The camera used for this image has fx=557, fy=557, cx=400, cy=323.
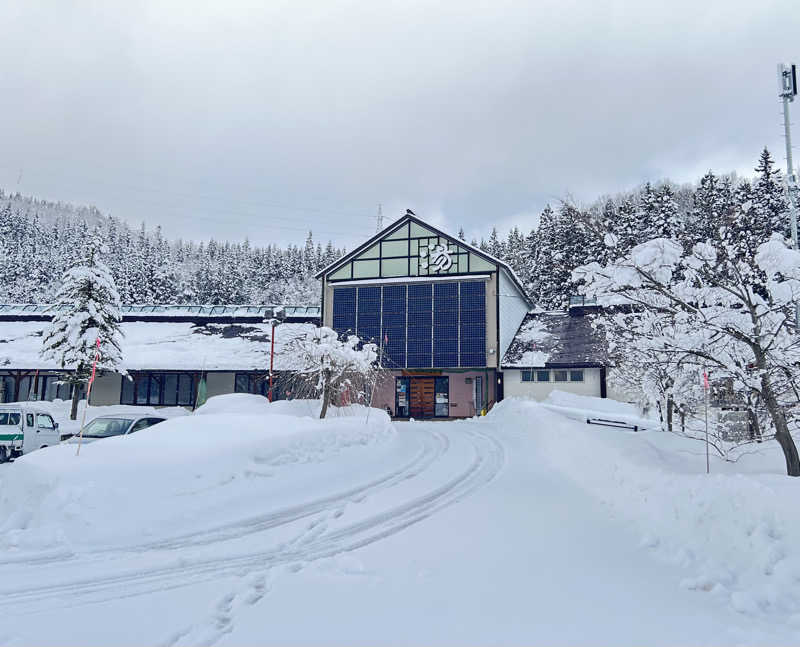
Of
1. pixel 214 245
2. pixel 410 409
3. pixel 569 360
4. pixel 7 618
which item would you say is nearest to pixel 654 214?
pixel 569 360

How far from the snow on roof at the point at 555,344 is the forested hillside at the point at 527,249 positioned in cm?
587

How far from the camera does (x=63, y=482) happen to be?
857 centimetres

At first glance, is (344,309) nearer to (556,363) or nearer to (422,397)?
(422,397)

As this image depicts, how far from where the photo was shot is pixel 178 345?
117 ft

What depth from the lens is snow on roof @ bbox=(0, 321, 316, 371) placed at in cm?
3316

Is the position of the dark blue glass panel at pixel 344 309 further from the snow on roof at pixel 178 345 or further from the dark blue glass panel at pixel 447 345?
the dark blue glass panel at pixel 447 345

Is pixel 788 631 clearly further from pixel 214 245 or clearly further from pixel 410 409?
pixel 214 245

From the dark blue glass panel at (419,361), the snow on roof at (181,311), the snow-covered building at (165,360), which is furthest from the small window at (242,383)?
the dark blue glass panel at (419,361)

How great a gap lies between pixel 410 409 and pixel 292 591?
29951 mm

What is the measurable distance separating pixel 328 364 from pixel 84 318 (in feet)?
52.5

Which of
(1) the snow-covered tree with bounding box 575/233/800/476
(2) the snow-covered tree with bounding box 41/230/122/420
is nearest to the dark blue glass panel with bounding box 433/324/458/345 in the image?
(2) the snow-covered tree with bounding box 41/230/122/420

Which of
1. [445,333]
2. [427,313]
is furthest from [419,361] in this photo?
[427,313]

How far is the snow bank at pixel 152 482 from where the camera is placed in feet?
26.1

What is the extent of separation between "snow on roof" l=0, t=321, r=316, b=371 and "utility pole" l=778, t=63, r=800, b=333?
23659 mm
